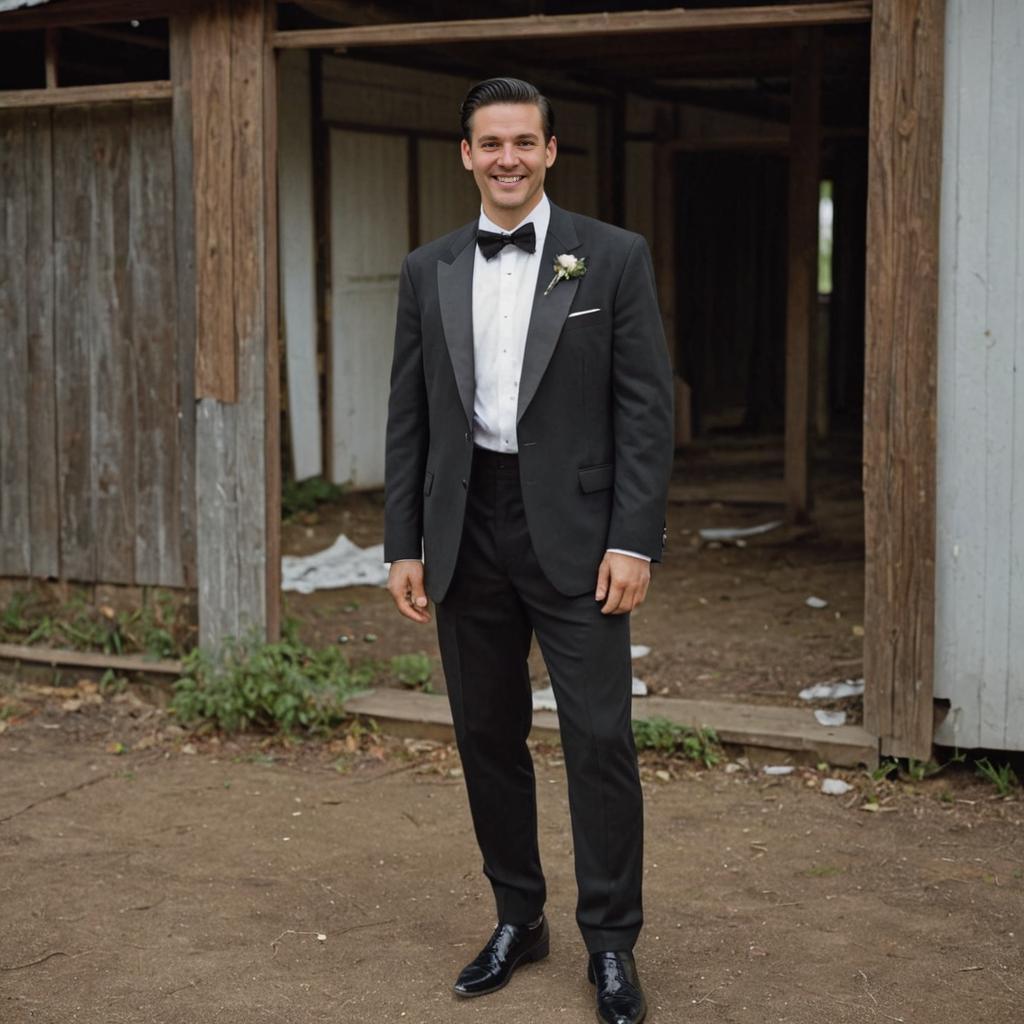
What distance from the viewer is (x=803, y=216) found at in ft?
33.0

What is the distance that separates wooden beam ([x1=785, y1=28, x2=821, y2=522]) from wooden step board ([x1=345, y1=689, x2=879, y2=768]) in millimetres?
4102

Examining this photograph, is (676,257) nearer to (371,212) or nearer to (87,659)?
(371,212)

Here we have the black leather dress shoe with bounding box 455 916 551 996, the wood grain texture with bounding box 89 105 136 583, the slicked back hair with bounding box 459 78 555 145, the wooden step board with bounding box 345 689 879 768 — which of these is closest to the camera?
the slicked back hair with bounding box 459 78 555 145

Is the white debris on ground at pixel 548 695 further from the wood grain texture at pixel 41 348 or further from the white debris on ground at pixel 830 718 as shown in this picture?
the wood grain texture at pixel 41 348

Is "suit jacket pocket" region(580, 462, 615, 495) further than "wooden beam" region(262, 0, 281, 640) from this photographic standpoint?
No

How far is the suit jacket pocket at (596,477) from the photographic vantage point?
12.5 ft

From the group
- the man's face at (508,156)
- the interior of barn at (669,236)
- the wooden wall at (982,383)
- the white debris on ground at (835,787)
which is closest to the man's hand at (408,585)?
the man's face at (508,156)

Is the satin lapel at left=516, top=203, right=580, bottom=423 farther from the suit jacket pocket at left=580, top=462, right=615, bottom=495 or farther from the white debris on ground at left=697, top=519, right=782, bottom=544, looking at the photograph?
the white debris on ground at left=697, top=519, right=782, bottom=544

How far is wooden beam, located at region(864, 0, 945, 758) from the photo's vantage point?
5.45 m

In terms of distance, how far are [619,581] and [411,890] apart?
1561mm

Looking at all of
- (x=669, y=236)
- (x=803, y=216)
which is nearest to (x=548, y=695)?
(x=803, y=216)

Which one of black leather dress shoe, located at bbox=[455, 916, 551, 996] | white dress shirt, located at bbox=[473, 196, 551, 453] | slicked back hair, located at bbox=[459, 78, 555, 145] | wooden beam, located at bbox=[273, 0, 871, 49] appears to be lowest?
black leather dress shoe, located at bbox=[455, 916, 551, 996]

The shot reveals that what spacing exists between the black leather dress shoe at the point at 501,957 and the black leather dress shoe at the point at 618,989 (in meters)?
0.26

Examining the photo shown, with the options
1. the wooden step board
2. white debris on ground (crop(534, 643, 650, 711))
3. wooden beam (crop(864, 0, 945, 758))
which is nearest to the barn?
wooden beam (crop(864, 0, 945, 758))
